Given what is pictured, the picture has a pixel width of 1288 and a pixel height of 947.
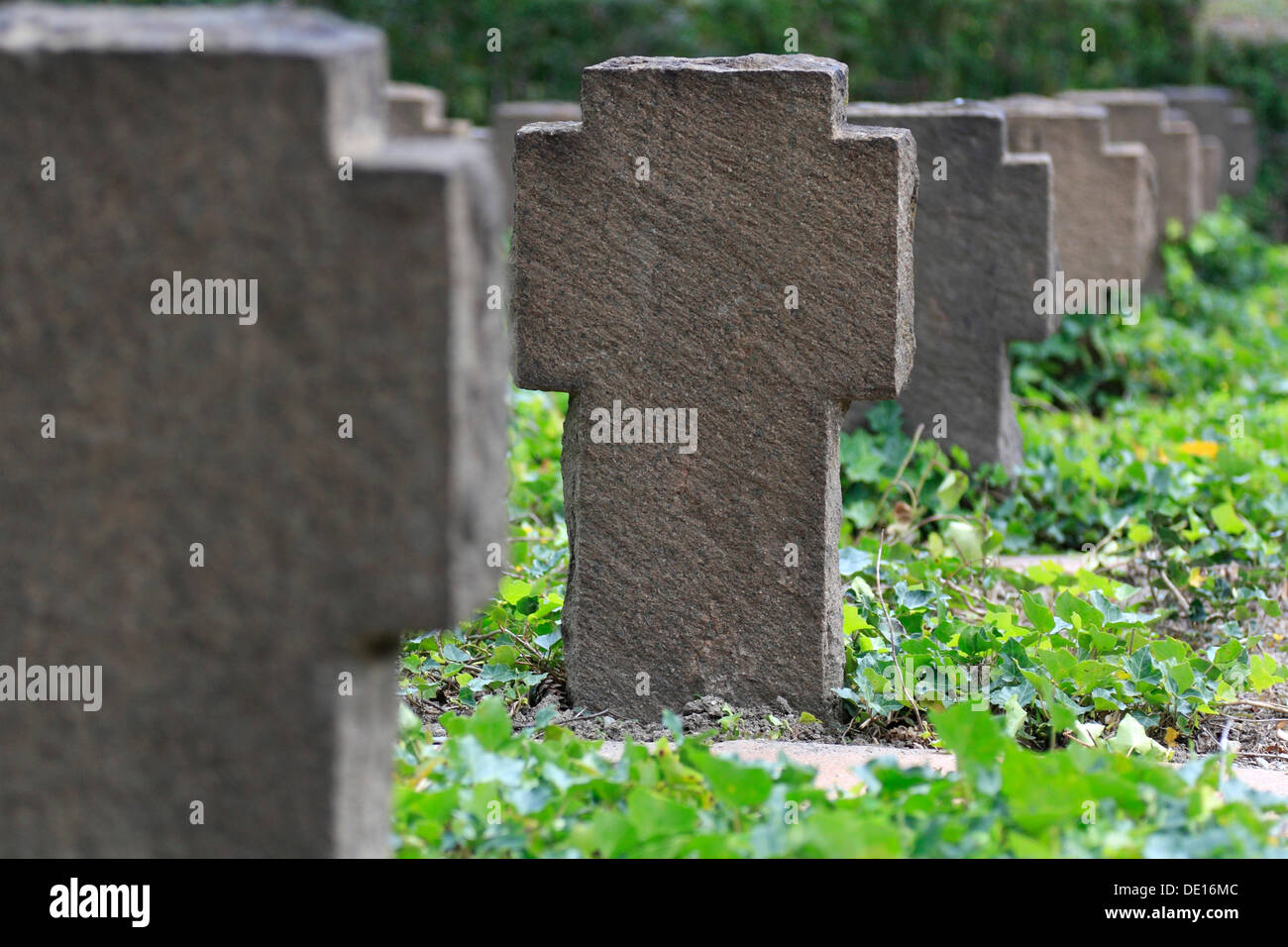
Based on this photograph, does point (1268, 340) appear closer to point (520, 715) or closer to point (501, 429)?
point (520, 715)

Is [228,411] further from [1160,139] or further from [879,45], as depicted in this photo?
[879,45]

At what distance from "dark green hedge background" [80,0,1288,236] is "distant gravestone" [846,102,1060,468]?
7886 millimetres

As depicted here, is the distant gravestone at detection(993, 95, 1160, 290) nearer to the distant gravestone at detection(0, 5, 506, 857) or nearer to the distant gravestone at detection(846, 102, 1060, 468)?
the distant gravestone at detection(846, 102, 1060, 468)

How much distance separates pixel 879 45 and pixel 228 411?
1365cm

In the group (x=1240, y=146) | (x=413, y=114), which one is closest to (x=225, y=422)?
(x=413, y=114)

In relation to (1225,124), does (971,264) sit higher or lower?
lower

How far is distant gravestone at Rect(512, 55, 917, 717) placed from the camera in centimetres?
305

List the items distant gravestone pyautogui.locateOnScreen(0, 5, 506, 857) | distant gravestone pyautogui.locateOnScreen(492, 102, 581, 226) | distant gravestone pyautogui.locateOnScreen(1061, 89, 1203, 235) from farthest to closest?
distant gravestone pyautogui.locateOnScreen(1061, 89, 1203, 235) < distant gravestone pyautogui.locateOnScreen(492, 102, 581, 226) < distant gravestone pyautogui.locateOnScreen(0, 5, 506, 857)

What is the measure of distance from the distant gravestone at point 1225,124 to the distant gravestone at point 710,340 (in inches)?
469

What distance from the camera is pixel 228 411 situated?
1.74 m

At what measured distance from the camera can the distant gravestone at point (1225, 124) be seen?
45.9 ft

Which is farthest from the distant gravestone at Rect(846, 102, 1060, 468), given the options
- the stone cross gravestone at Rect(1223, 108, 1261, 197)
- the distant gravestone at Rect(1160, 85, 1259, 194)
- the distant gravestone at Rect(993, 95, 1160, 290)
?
the stone cross gravestone at Rect(1223, 108, 1261, 197)
